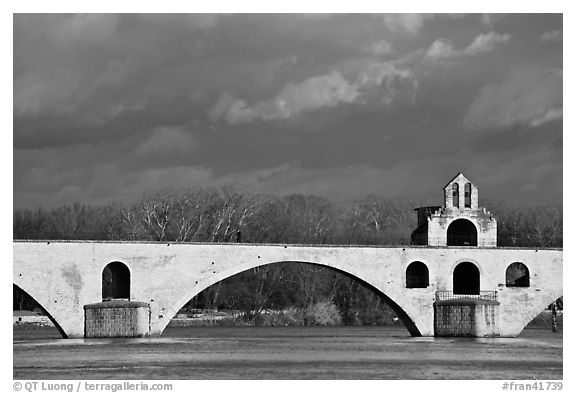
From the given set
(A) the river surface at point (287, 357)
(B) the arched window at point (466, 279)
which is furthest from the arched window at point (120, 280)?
(B) the arched window at point (466, 279)

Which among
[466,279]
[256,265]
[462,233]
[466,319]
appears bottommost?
[466,319]

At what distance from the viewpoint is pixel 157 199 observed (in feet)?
293

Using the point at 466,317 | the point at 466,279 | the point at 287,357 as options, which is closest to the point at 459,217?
the point at 466,279

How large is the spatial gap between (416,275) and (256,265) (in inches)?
363

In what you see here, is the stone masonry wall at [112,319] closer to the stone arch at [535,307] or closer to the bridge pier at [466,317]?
the bridge pier at [466,317]

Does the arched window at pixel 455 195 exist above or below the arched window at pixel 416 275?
above

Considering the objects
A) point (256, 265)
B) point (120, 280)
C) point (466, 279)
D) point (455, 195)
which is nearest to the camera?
point (256, 265)

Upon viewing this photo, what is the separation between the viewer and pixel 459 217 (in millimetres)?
68750

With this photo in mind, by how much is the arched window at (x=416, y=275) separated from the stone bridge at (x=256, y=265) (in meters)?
0.05

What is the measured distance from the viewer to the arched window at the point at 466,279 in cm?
6862

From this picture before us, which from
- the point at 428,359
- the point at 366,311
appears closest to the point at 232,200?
the point at 366,311

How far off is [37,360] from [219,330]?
88.6 ft

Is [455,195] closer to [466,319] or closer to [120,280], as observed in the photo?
[466,319]
